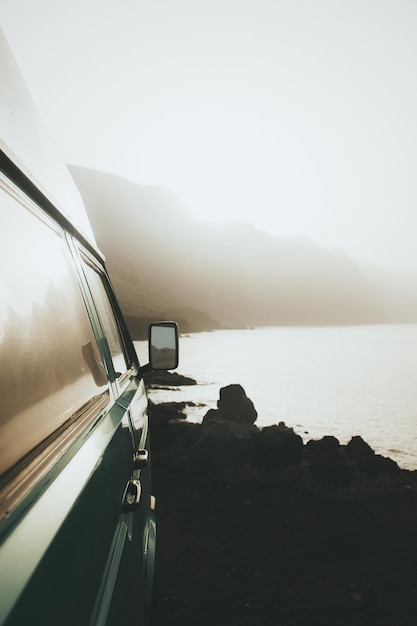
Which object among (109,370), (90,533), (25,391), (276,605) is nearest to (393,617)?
(276,605)

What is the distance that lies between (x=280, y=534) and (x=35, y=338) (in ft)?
17.1

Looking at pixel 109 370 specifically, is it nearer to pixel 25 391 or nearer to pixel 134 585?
pixel 134 585

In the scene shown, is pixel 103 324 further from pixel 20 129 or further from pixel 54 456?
pixel 54 456

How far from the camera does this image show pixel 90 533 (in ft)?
3.41

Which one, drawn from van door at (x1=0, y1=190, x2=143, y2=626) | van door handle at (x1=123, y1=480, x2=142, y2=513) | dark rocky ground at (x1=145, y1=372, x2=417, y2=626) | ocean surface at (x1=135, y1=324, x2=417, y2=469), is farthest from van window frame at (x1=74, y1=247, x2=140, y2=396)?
ocean surface at (x1=135, y1=324, x2=417, y2=469)

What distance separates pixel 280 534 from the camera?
548 cm

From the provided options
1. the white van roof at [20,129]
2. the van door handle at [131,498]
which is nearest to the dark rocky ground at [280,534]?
the van door handle at [131,498]

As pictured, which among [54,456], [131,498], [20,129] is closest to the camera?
[54,456]

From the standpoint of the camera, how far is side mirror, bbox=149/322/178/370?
3.02 m

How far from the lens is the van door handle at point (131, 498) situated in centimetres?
154

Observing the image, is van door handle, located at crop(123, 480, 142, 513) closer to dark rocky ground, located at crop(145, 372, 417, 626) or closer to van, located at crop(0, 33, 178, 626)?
van, located at crop(0, 33, 178, 626)

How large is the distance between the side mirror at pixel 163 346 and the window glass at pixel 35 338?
1.39 metres

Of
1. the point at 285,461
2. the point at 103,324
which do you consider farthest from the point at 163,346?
the point at 285,461

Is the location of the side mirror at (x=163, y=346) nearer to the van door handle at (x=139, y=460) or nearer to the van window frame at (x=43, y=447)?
the van door handle at (x=139, y=460)
